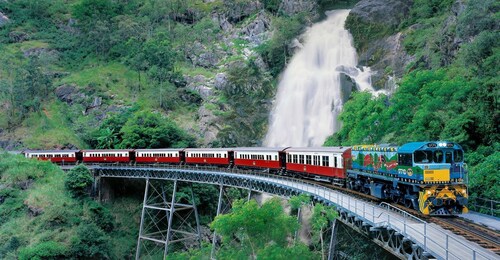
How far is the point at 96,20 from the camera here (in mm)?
85938

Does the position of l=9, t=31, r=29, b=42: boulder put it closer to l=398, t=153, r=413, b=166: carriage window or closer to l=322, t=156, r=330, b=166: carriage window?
l=322, t=156, r=330, b=166: carriage window

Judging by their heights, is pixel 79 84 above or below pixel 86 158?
above

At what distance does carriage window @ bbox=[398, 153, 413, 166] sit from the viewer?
20750 mm

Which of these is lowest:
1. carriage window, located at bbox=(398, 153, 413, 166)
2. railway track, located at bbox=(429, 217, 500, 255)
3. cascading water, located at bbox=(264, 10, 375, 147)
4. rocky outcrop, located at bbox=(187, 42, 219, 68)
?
railway track, located at bbox=(429, 217, 500, 255)

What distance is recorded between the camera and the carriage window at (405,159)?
817 inches

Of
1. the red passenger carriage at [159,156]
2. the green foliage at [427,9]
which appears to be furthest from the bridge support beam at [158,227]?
the green foliage at [427,9]

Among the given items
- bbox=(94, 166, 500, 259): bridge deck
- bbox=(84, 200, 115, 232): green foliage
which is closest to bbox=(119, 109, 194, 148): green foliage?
bbox=(94, 166, 500, 259): bridge deck

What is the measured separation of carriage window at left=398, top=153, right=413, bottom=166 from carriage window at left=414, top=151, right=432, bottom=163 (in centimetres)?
35

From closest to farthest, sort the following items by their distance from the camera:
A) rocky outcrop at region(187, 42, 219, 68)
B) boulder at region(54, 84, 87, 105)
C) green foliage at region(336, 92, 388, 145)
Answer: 1. green foliage at region(336, 92, 388, 145)
2. boulder at region(54, 84, 87, 105)
3. rocky outcrop at region(187, 42, 219, 68)

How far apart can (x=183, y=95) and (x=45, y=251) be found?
3843 centimetres

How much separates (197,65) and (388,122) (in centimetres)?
4725

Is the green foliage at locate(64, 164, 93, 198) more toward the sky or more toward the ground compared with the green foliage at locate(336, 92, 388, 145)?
more toward the ground

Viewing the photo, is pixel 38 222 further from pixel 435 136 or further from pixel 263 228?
pixel 435 136

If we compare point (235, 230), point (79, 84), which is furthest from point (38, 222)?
point (79, 84)
